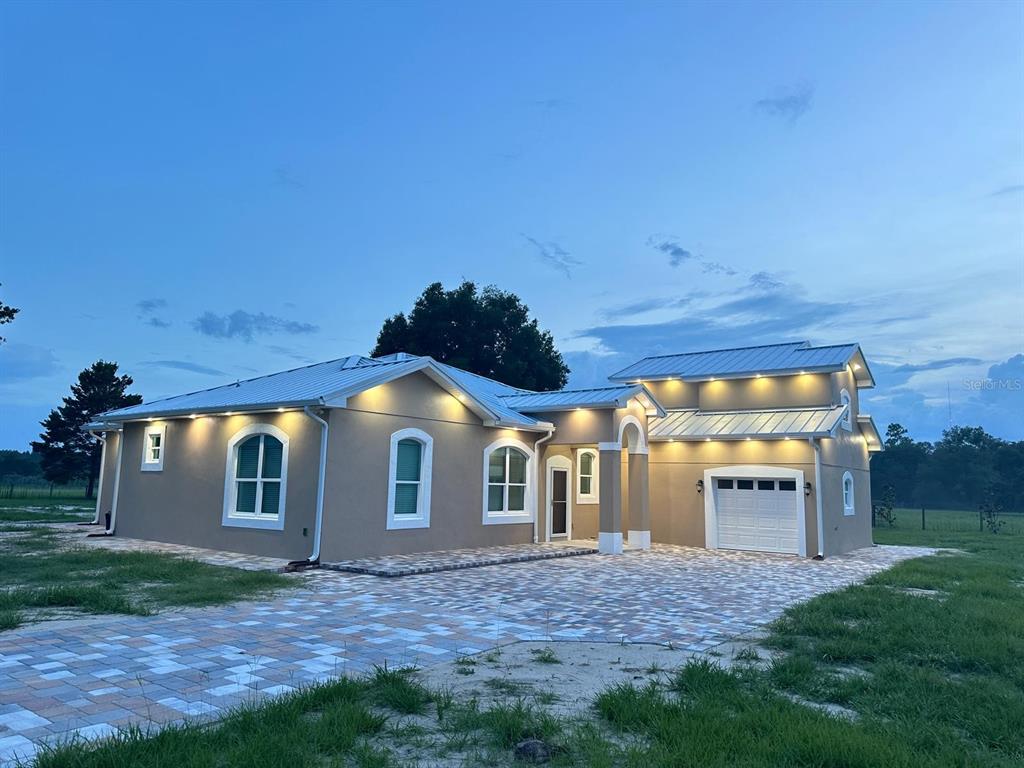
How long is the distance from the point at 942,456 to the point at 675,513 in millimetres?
58180

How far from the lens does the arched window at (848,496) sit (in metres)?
18.0

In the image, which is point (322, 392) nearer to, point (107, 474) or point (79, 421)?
point (107, 474)

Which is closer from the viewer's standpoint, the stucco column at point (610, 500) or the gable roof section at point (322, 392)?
the gable roof section at point (322, 392)

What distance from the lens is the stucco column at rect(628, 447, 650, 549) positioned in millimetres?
16594

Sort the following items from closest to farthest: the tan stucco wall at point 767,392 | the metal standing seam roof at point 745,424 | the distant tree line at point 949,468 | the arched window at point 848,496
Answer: the metal standing seam roof at point 745,424 → the tan stucco wall at point 767,392 → the arched window at point 848,496 → the distant tree line at point 949,468

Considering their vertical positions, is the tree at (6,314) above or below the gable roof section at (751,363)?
above

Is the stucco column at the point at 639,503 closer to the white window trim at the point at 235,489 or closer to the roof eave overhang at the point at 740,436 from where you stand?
the roof eave overhang at the point at 740,436

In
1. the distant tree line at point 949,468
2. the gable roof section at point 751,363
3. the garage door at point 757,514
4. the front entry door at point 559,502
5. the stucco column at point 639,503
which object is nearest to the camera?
the garage door at point 757,514

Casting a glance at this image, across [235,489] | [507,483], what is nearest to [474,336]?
[507,483]

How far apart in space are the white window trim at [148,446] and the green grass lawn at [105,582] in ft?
8.34

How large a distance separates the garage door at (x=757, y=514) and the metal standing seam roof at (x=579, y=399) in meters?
3.52

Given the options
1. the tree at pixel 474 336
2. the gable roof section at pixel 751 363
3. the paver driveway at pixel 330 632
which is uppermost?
the tree at pixel 474 336

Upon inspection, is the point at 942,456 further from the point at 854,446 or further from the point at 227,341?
the point at 227,341

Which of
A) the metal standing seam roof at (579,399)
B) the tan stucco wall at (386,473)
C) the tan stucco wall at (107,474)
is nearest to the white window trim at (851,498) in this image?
the metal standing seam roof at (579,399)
